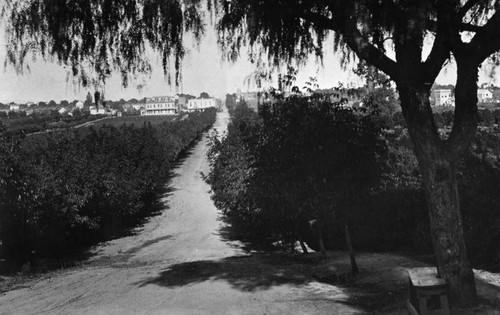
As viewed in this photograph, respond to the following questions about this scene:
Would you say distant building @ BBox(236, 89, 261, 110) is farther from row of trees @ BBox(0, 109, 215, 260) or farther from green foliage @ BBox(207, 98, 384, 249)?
row of trees @ BBox(0, 109, 215, 260)

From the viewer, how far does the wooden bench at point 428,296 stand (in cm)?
627

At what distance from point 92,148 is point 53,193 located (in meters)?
10.9

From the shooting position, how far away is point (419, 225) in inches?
487

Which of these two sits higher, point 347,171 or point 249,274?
point 347,171

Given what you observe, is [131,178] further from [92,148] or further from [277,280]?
[277,280]

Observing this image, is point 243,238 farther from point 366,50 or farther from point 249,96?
point 249,96

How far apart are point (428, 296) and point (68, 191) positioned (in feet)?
51.2

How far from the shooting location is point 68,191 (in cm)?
1864

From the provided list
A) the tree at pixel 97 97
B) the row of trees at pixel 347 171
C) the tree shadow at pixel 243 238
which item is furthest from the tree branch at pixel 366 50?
the tree shadow at pixel 243 238

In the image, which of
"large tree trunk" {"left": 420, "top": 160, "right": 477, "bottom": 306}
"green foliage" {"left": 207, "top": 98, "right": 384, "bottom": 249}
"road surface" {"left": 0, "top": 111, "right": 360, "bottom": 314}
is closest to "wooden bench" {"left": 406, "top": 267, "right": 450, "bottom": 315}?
"large tree trunk" {"left": 420, "top": 160, "right": 477, "bottom": 306}

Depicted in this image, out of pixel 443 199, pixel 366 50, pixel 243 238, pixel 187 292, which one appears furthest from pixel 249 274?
pixel 243 238

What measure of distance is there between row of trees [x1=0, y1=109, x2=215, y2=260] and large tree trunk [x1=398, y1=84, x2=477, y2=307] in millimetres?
12005

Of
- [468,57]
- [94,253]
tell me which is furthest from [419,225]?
[94,253]

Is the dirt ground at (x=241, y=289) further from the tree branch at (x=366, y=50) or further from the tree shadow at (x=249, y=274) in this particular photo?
the tree branch at (x=366, y=50)
